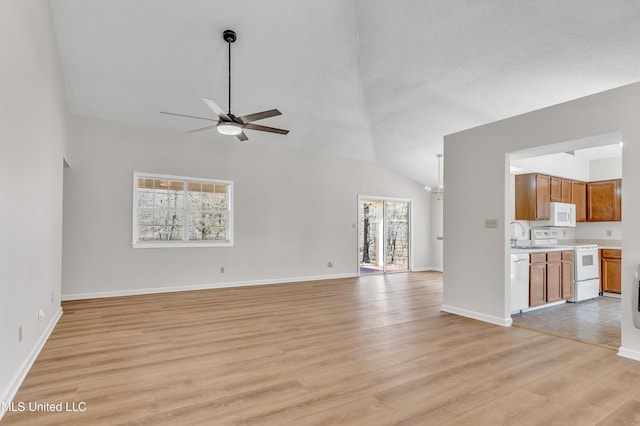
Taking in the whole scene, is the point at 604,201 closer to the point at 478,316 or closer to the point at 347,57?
the point at 478,316

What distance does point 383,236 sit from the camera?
8961 mm

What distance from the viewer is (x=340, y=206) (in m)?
8.16

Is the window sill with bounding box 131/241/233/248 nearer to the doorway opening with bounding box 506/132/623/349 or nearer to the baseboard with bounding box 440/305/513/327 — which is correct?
the baseboard with bounding box 440/305/513/327

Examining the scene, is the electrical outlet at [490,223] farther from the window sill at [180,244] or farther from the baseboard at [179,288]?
the window sill at [180,244]

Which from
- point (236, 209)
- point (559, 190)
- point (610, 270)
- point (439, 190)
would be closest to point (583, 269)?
point (610, 270)

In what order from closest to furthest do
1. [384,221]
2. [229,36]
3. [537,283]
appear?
[229,36]
[537,283]
[384,221]

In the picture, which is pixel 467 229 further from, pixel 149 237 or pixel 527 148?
pixel 149 237

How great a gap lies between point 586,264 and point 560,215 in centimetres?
96

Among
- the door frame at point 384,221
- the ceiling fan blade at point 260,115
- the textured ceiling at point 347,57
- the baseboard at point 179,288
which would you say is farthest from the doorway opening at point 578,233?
the baseboard at point 179,288

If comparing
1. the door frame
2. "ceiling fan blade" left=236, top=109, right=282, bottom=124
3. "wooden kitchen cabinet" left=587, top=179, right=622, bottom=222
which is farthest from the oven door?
"ceiling fan blade" left=236, top=109, right=282, bottom=124

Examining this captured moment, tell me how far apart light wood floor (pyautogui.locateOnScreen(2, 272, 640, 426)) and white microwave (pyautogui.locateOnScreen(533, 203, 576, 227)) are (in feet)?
10.0

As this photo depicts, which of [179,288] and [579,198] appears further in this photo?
[579,198]

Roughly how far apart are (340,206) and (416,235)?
A: 2622mm

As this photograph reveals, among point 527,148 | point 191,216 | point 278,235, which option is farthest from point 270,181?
point 527,148
